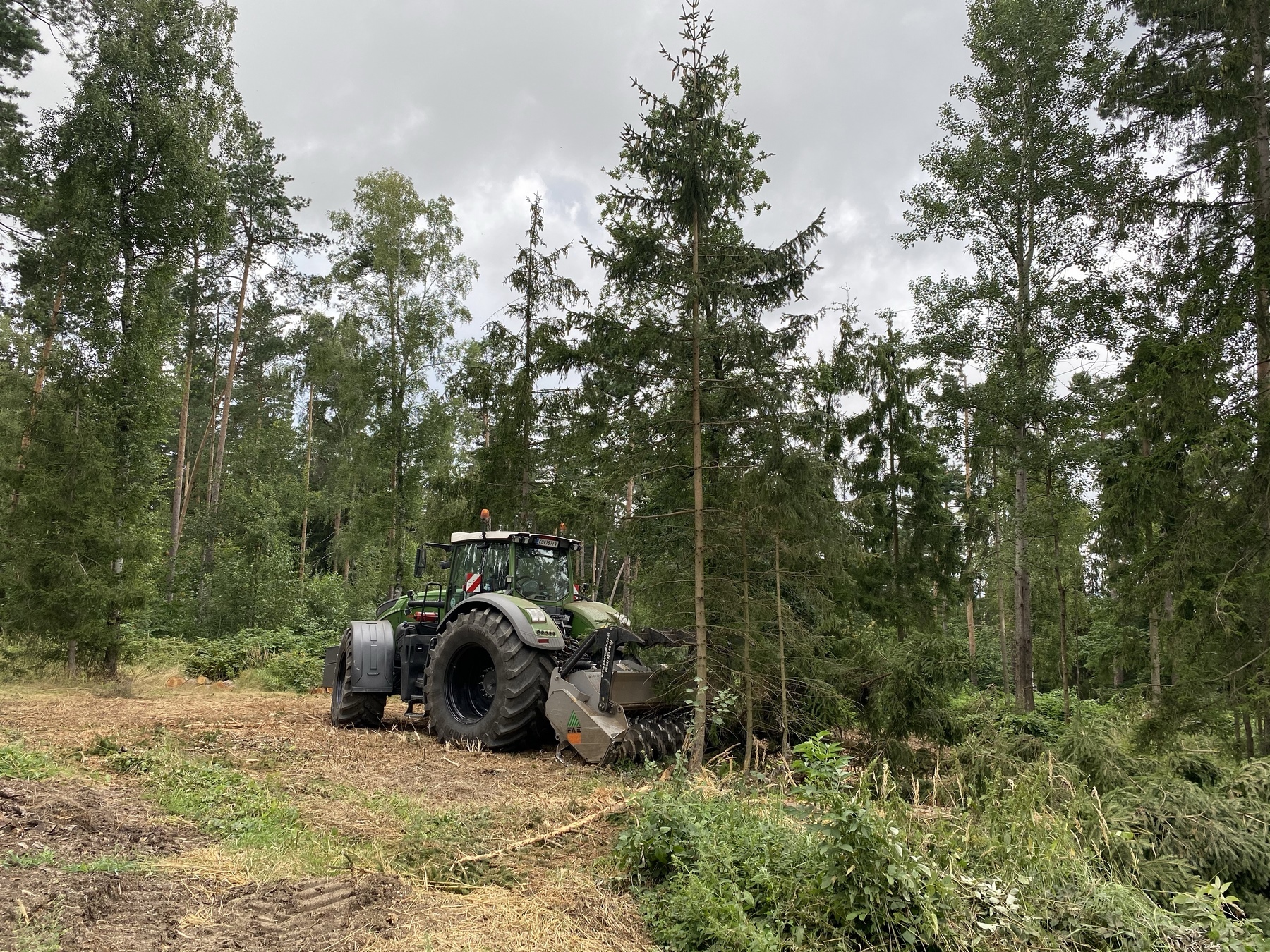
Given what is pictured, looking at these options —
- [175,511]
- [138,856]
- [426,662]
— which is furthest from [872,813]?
[175,511]

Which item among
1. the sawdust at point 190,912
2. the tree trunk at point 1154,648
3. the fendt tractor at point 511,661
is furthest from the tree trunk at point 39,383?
the tree trunk at point 1154,648

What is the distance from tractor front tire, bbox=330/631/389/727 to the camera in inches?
377

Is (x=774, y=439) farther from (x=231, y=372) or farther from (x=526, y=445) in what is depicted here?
(x=231, y=372)

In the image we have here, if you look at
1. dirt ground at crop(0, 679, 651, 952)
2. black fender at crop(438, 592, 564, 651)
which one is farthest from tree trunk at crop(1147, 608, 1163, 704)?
dirt ground at crop(0, 679, 651, 952)

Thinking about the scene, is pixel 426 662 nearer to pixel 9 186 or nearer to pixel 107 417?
pixel 107 417

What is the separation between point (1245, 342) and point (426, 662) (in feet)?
33.2

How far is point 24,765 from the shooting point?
17.9 ft

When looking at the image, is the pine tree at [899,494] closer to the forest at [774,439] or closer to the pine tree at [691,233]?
the forest at [774,439]

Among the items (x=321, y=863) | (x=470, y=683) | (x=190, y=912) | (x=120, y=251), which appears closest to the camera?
(x=190, y=912)

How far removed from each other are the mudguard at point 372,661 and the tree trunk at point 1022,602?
10.2 m

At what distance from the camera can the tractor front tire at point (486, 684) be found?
776 centimetres

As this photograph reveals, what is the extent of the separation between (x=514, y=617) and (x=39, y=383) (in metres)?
13.5

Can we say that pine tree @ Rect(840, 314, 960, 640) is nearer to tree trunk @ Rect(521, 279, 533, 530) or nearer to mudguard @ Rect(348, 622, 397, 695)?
tree trunk @ Rect(521, 279, 533, 530)

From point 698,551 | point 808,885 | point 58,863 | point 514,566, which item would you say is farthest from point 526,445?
point 808,885
